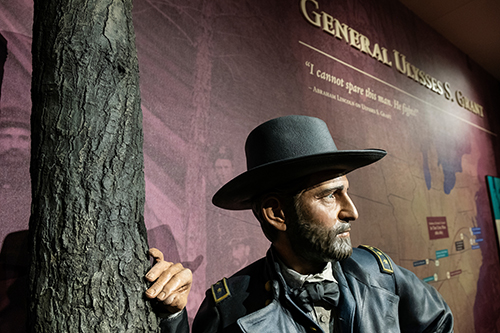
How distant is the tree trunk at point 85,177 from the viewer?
2.15 feet

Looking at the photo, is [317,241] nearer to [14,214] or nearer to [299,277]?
[299,277]

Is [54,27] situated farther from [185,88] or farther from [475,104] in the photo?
[475,104]

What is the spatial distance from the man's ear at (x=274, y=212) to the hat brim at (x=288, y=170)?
35 millimetres

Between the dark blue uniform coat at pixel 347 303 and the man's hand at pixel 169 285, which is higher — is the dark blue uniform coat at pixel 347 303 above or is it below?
below

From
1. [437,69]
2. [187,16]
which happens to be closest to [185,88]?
[187,16]

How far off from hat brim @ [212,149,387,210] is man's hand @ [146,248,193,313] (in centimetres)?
29

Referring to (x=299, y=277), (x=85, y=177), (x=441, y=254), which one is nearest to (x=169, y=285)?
(x=85, y=177)

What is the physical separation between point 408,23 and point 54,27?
3206 mm

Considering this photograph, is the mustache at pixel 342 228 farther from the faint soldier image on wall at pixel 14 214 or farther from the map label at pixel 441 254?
the map label at pixel 441 254

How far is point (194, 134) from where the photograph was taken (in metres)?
1.56

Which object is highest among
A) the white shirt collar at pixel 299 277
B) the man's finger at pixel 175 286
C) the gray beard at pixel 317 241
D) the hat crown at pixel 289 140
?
the hat crown at pixel 289 140

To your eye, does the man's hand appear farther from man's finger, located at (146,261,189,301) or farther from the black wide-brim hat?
the black wide-brim hat

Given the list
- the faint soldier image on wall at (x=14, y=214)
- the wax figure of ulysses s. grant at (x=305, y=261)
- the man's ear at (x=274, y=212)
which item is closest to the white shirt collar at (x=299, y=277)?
the wax figure of ulysses s. grant at (x=305, y=261)

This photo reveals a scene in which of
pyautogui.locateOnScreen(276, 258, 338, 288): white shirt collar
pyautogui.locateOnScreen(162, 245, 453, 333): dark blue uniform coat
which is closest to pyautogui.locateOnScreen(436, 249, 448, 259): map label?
pyautogui.locateOnScreen(162, 245, 453, 333): dark blue uniform coat
